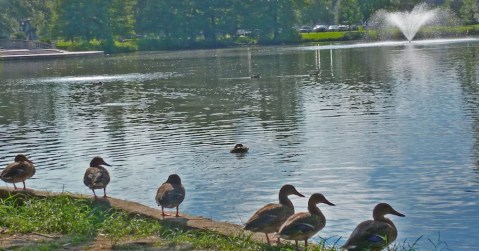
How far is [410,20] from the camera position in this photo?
11862cm

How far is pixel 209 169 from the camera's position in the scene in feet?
67.0

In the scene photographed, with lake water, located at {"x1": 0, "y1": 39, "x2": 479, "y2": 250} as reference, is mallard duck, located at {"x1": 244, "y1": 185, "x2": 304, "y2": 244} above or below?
above

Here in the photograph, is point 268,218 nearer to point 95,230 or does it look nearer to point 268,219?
point 268,219

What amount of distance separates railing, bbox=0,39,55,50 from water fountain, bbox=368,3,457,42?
138ft

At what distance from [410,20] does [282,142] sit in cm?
9805

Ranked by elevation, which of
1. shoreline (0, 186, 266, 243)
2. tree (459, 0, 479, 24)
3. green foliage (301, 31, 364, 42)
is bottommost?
green foliage (301, 31, 364, 42)

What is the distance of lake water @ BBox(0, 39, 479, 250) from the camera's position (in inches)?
640

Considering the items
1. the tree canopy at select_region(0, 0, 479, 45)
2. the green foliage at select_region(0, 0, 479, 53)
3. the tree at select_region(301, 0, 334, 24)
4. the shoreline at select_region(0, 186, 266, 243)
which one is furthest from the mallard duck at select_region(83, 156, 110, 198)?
the tree at select_region(301, 0, 334, 24)

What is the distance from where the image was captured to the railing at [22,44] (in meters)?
108

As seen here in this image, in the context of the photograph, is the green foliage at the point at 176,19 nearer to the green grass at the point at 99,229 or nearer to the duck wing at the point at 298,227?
the green grass at the point at 99,229

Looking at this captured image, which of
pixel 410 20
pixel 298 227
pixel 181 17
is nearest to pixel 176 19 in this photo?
pixel 181 17

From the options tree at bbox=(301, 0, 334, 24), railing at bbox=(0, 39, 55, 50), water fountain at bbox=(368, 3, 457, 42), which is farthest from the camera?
tree at bbox=(301, 0, 334, 24)

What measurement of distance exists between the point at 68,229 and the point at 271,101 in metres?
26.1

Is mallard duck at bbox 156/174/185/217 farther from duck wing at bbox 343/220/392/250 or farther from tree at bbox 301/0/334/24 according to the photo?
tree at bbox 301/0/334/24
